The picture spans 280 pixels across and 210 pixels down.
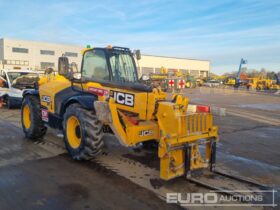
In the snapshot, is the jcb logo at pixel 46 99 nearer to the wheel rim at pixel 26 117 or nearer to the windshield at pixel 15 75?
the wheel rim at pixel 26 117

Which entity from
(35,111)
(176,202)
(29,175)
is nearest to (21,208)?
(29,175)

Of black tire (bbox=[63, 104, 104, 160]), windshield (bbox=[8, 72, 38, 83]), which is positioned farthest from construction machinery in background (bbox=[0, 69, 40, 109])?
black tire (bbox=[63, 104, 104, 160])

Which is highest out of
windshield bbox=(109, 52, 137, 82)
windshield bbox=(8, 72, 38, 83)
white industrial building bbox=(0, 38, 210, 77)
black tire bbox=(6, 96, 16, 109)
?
white industrial building bbox=(0, 38, 210, 77)

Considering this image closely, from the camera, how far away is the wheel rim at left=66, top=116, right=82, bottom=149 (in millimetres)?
6133

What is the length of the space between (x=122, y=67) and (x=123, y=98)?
112 cm

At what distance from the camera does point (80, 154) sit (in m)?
5.80

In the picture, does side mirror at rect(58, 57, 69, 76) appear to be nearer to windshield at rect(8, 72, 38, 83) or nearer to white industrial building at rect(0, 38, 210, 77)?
windshield at rect(8, 72, 38, 83)

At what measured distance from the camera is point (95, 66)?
650 cm

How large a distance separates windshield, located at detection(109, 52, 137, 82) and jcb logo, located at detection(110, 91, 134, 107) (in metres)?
0.58

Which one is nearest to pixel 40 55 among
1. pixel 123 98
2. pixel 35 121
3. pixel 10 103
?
pixel 10 103

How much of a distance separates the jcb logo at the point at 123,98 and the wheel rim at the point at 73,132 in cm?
103

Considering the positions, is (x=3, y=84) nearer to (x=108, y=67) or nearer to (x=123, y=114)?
(x=108, y=67)

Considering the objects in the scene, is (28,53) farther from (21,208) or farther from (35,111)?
(21,208)

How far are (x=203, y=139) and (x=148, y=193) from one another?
4.93ft
